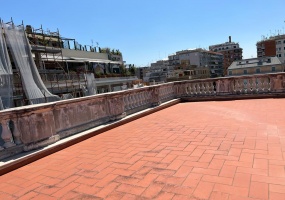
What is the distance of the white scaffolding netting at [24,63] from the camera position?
1544 centimetres

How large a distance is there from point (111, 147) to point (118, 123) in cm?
180

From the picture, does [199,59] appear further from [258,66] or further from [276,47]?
[258,66]

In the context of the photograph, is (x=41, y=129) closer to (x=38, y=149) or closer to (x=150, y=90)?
(x=38, y=149)

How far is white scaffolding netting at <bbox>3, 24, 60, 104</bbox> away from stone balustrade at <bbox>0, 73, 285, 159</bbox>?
10.7 m

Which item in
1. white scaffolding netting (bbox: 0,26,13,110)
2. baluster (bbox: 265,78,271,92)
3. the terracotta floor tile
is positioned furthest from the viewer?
white scaffolding netting (bbox: 0,26,13,110)

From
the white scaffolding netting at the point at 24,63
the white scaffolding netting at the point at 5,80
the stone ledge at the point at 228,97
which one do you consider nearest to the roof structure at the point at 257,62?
the stone ledge at the point at 228,97

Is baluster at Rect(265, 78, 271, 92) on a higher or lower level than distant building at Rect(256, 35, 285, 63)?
lower

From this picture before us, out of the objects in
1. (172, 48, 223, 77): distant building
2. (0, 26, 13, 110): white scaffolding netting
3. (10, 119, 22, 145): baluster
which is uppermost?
(172, 48, 223, 77): distant building

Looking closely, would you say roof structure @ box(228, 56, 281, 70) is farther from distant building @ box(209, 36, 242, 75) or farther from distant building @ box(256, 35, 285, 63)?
distant building @ box(209, 36, 242, 75)

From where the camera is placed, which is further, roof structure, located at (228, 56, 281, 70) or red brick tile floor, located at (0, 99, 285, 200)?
roof structure, located at (228, 56, 281, 70)

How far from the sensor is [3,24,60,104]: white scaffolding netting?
15438 mm

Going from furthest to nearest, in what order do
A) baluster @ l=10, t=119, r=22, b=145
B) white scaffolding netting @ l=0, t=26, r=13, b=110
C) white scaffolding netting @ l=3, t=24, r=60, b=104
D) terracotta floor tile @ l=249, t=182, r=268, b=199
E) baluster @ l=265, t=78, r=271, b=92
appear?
white scaffolding netting @ l=3, t=24, r=60, b=104
white scaffolding netting @ l=0, t=26, r=13, b=110
baluster @ l=265, t=78, r=271, b=92
baluster @ l=10, t=119, r=22, b=145
terracotta floor tile @ l=249, t=182, r=268, b=199

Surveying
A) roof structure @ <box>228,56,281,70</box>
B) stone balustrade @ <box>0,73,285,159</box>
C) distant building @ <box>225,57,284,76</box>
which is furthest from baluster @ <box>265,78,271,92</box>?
roof structure @ <box>228,56,281,70</box>

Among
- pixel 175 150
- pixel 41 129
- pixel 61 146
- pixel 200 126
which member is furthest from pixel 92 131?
pixel 200 126
